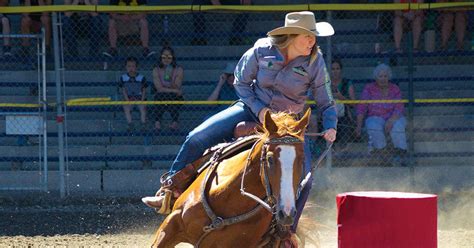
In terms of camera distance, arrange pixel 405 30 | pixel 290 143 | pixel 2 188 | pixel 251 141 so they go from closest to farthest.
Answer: pixel 290 143
pixel 251 141
pixel 2 188
pixel 405 30

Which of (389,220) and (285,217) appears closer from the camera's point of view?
(285,217)

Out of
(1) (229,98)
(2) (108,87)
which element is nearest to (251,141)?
(1) (229,98)

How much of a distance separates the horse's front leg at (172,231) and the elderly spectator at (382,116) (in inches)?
253

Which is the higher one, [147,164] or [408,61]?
[408,61]

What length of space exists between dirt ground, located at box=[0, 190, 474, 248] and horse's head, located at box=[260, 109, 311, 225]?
3.72m

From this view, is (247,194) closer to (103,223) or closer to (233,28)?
(103,223)

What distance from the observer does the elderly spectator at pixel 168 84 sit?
44.2 feet

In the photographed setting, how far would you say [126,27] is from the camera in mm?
14328

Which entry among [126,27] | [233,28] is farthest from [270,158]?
[126,27]

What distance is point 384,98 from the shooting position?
13211 millimetres

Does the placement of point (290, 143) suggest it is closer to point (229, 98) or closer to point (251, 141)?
point (251, 141)

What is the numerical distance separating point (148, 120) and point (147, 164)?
629 millimetres

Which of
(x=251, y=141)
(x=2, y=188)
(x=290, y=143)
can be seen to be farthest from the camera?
(x=2, y=188)

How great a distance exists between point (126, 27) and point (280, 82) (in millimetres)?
7481
